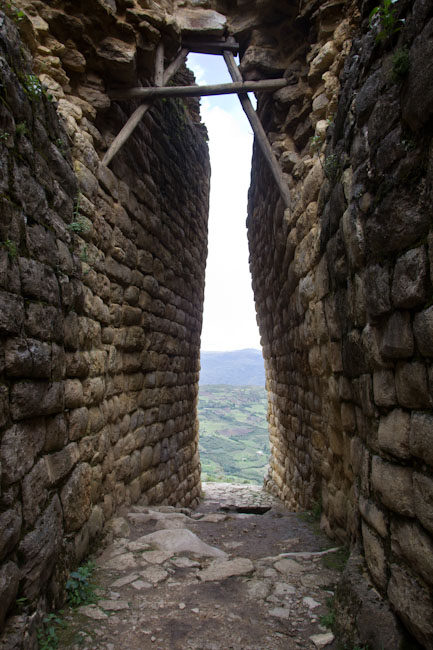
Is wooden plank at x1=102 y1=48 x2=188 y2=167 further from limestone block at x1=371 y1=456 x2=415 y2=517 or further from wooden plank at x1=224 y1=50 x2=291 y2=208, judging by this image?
limestone block at x1=371 y1=456 x2=415 y2=517

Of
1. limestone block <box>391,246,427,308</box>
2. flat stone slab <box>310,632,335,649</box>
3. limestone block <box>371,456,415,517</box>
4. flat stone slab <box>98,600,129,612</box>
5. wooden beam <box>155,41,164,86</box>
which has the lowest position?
flat stone slab <box>98,600,129,612</box>

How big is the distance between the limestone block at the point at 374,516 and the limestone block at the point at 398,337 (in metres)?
0.70

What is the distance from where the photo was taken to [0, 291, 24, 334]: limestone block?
1.83 m

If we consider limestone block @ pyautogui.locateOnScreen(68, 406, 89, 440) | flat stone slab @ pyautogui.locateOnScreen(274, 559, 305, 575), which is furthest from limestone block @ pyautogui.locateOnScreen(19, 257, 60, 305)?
flat stone slab @ pyautogui.locateOnScreen(274, 559, 305, 575)

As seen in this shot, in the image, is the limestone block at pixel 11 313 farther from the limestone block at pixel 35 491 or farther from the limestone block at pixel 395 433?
the limestone block at pixel 395 433

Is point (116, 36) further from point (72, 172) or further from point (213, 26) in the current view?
point (72, 172)

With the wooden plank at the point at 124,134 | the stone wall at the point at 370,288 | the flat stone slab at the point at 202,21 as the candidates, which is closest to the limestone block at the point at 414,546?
the stone wall at the point at 370,288

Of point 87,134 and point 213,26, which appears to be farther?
point 213,26

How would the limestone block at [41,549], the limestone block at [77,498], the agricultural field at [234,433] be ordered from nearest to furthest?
the limestone block at [41,549] < the limestone block at [77,498] < the agricultural field at [234,433]

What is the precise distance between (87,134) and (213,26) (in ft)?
6.65

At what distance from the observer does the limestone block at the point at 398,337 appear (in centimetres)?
162

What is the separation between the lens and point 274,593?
2.48 meters

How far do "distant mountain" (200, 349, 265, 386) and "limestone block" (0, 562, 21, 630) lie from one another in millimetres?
73854

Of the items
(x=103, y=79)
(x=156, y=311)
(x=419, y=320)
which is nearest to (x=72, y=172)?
(x=103, y=79)
